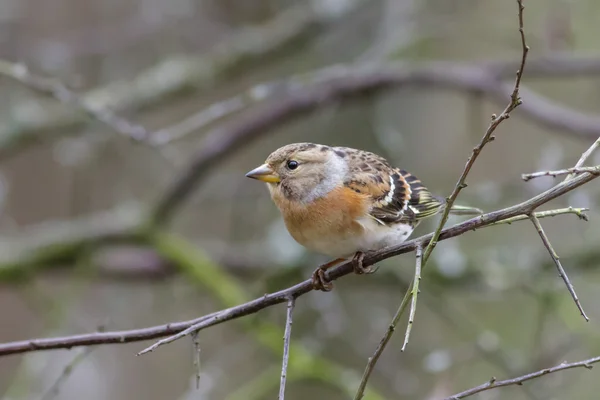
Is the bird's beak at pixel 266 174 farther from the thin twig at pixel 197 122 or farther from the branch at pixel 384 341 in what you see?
the branch at pixel 384 341

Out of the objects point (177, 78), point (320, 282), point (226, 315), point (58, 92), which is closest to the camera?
point (226, 315)

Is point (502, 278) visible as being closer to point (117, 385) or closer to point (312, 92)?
point (312, 92)

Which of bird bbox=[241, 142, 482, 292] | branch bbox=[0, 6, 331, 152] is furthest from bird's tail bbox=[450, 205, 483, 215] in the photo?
branch bbox=[0, 6, 331, 152]

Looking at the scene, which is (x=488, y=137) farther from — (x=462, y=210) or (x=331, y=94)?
(x=331, y=94)

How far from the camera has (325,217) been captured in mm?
2809

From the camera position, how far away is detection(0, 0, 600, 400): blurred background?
431cm

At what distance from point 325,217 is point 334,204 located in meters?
0.08

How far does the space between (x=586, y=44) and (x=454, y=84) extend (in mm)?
2593

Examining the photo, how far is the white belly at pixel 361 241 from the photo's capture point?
2.77m

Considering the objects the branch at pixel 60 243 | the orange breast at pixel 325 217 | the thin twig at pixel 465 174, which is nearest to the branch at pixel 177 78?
the branch at pixel 60 243

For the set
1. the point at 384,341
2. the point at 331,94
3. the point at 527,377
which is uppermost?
the point at 331,94

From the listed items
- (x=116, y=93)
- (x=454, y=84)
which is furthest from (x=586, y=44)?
(x=116, y=93)

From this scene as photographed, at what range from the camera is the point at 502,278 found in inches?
173

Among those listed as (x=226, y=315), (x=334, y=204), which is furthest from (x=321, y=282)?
(x=334, y=204)
